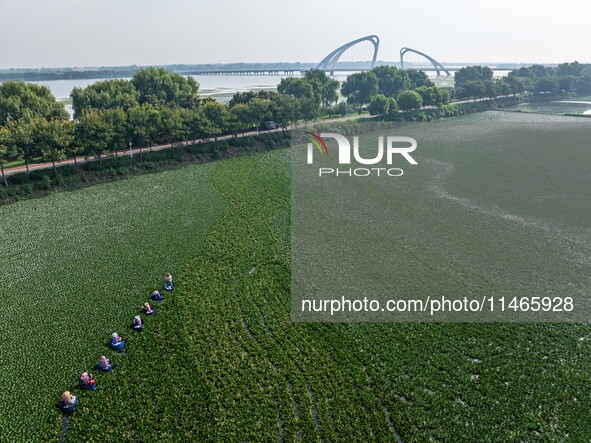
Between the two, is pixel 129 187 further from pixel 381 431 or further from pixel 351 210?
pixel 381 431

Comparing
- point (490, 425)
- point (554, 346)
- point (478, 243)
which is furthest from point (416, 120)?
point (490, 425)

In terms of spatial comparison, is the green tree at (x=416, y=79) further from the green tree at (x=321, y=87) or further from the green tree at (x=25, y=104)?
the green tree at (x=25, y=104)

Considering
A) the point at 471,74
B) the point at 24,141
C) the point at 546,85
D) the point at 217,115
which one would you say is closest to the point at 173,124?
the point at 217,115

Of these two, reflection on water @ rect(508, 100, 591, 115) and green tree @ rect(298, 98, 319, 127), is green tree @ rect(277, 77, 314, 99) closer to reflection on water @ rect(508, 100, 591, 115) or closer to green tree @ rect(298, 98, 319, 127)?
green tree @ rect(298, 98, 319, 127)

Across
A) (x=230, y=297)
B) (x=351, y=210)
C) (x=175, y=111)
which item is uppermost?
(x=175, y=111)

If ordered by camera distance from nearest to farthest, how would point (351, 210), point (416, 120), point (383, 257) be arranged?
point (383, 257), point (351, 210), point (416, 120)

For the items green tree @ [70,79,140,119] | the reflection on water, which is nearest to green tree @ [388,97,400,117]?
the reflection on water

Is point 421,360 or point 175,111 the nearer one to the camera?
point 421,360
